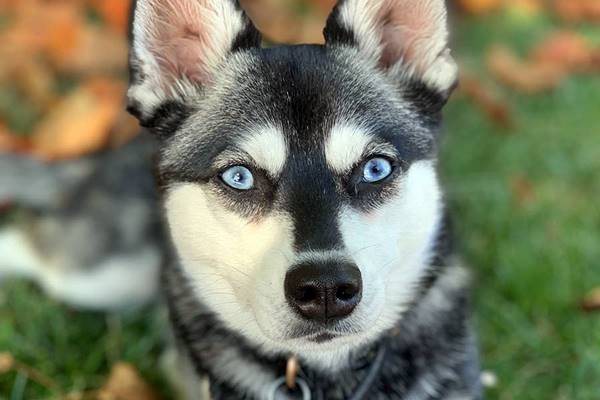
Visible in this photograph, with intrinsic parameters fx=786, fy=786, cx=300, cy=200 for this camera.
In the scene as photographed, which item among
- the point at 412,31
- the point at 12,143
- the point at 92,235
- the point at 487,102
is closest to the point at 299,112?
the point at 412,31

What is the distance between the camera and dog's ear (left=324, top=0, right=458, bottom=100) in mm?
2990

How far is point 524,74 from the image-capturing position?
20.8 ft

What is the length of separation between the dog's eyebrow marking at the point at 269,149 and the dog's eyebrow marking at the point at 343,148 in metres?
0.16

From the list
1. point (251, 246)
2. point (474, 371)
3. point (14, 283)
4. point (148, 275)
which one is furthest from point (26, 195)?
point (474, 371)

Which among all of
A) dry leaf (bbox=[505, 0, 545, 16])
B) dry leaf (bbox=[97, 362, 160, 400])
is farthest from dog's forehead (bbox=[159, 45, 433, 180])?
dry leaf (bbox=[505, 0, 545, 16])

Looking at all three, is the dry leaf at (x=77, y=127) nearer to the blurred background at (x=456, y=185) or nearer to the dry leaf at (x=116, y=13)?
the blurred background at (x=456, y=185)

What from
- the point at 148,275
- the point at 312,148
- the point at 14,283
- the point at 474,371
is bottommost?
the point at 14,283

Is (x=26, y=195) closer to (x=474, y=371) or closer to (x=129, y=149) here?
(x=129, y=149)

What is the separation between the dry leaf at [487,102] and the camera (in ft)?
19.4

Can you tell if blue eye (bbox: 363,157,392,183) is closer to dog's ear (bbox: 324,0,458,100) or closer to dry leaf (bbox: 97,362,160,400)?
dog's ear (bbox: 324,0,458,100)

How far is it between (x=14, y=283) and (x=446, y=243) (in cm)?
252

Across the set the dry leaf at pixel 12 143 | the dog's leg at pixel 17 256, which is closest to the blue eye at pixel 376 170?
the dog's leg at pixel 17 256

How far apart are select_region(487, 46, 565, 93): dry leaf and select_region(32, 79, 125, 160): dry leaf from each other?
3.05m

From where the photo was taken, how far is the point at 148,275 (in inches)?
172
